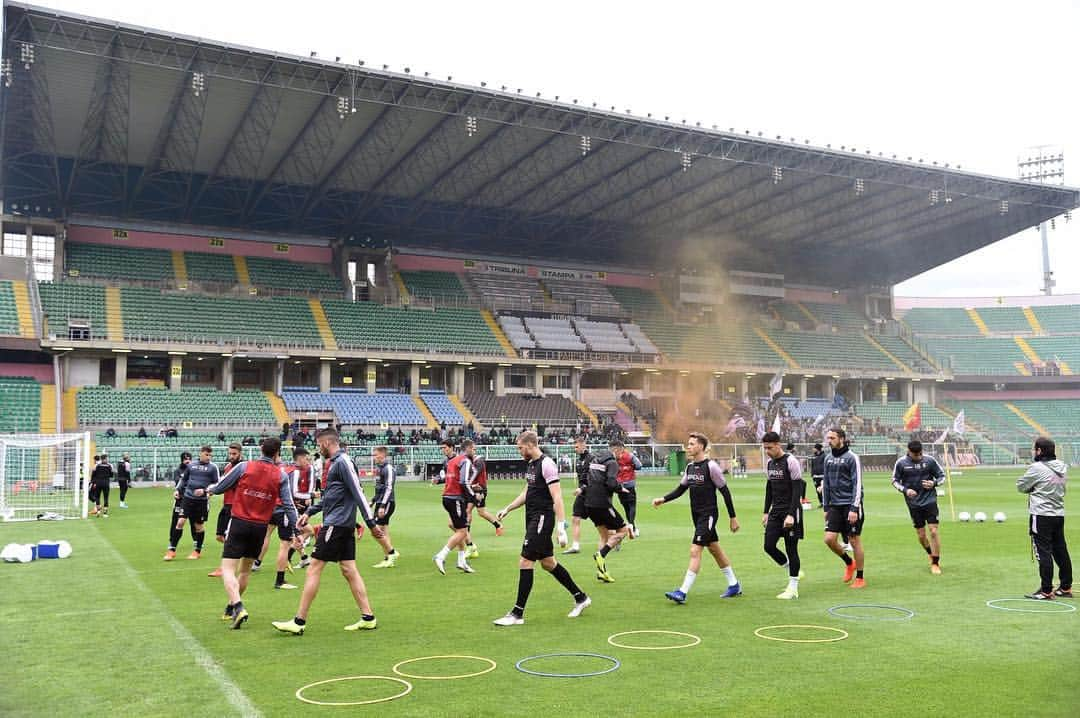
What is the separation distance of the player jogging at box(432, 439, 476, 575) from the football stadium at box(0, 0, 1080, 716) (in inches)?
2.6

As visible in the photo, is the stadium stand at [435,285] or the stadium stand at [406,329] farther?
the stadium stand at [435,285]

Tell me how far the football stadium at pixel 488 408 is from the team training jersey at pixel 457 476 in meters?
0.06

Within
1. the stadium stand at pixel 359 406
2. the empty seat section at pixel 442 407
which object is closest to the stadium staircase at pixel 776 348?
the empty seat section at pixel 442 407

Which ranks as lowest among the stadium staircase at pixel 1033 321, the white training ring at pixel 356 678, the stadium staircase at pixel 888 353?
the white training ring at pixel 356 678

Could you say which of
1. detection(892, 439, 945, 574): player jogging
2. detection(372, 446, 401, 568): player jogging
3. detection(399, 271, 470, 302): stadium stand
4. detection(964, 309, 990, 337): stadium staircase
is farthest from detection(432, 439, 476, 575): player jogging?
detection(964, 309, 990, 337): stadium staircase

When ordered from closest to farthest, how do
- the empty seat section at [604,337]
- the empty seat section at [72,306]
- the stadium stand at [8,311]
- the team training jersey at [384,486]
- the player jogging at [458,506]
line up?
the player jogging at [458,506] < the team training jersey at [384,486] < the stadium stand at [8,311] < the empty seat section at [72,306] < the empty seat section at [604,337]

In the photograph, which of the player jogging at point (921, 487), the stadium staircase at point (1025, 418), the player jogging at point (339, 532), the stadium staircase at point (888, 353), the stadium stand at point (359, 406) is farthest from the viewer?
the stadium staircase at point (888, 353)

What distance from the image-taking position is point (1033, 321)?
8081 cm

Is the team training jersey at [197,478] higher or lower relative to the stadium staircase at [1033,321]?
lower

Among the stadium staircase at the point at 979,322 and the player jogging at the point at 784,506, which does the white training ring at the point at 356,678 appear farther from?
the stadium staircase at the point at 979,322

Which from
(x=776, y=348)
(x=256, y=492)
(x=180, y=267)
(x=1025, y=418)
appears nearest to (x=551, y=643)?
(x=256, y=492)

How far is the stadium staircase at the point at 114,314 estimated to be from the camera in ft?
159

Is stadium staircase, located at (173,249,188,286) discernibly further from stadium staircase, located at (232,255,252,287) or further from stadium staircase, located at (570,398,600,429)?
stadium staircase, located at (570,398,600,429)

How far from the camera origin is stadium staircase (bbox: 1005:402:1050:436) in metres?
68.2
